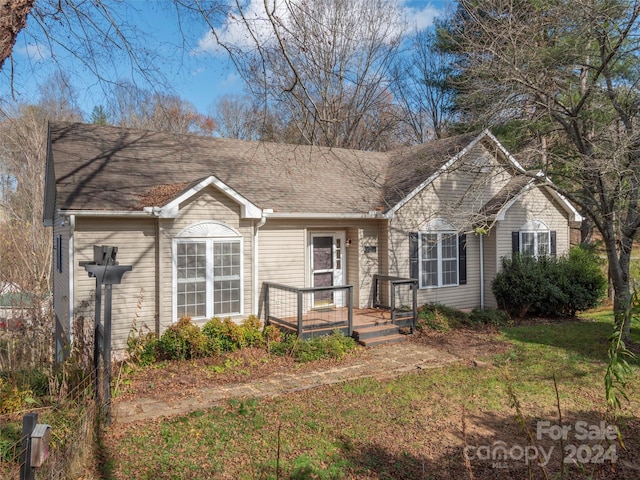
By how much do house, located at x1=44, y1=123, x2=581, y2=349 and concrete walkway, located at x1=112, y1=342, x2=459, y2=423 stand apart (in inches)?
61.4

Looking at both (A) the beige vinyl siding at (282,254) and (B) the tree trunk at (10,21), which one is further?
(A) the beige vinyl siding at (282,254)

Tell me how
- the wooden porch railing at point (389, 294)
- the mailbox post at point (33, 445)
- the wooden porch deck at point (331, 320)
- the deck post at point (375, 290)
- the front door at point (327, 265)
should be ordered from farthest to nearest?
the deck post at point (375, 290) < the front door at point (327, 265) < the wooden porch railing at point (389, 294) < the wooden porch deck at point (331, 320) < the mailbox post at point (33, 445)

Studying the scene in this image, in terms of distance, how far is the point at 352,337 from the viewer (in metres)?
10.2

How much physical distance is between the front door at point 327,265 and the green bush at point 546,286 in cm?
507

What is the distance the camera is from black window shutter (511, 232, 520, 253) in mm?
14078

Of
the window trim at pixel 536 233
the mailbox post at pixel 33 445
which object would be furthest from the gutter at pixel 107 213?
the window trim at pixel 536 233

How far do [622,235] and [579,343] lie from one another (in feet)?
8.71

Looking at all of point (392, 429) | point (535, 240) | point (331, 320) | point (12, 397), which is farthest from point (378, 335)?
point (535, 240)

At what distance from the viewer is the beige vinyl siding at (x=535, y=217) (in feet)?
45.7

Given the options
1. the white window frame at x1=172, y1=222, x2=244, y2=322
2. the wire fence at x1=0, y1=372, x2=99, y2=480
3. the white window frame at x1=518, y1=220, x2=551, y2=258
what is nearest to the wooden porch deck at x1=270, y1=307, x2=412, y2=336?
the white window frame at x1=172, y1=222, x2=244, y2=322

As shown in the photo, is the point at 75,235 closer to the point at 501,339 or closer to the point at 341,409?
the point at 341,409

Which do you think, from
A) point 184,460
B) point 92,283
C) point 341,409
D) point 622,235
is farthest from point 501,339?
point 92,283

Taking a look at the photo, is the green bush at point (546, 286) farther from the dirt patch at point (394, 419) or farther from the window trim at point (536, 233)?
the dirt patch at point (394, 419)

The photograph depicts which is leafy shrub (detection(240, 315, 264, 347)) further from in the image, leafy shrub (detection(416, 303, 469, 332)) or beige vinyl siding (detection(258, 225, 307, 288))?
leafy shrub (detection(416, 303, 469, 332))
